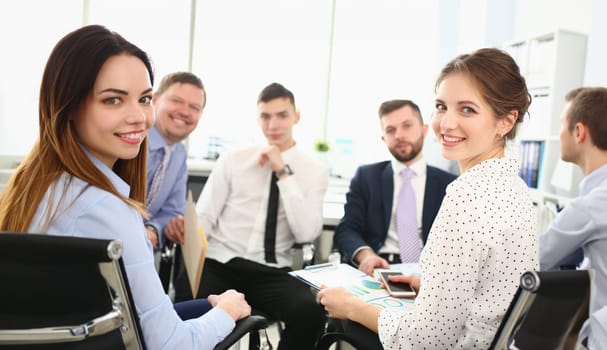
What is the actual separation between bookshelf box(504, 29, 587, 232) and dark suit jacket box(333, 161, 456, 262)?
2.73 ft

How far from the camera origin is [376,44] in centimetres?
486

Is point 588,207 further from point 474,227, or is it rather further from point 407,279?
point 474,227

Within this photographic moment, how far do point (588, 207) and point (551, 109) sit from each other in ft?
5.30

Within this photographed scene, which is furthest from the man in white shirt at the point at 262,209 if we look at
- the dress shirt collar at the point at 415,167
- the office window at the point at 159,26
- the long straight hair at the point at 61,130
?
the office window at the point at 159,26

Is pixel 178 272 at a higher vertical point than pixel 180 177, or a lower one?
lower

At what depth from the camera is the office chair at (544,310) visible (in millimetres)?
830

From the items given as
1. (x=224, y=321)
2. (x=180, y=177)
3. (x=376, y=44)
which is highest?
(x=376, y=44)

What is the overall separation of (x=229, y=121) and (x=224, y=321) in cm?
367

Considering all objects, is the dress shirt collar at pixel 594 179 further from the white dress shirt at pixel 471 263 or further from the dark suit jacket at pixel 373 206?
the white dress shirt at pixel 471 263

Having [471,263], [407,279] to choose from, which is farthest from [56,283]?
[407,279]

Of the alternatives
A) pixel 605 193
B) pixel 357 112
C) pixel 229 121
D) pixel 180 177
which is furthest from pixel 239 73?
pixel 605 193

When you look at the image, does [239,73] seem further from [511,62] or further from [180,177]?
[511,62]

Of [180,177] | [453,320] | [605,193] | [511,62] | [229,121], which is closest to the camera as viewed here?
[453,320]

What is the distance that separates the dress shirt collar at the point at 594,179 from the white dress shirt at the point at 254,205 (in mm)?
1217
